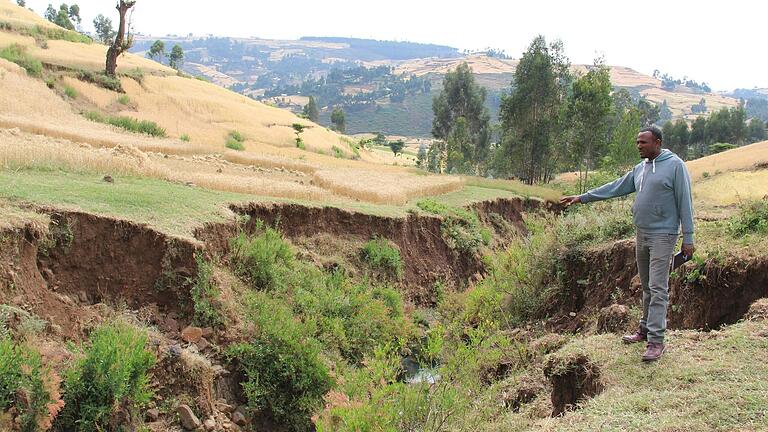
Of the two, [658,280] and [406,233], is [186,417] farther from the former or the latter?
[406,233]

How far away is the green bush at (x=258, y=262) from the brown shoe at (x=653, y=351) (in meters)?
7.75

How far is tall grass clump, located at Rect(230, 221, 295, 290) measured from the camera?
12219 millimetres

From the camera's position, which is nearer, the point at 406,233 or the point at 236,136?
the point at 406,233

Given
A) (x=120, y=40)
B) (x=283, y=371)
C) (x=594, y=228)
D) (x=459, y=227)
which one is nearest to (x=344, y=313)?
(x=283, y=371)

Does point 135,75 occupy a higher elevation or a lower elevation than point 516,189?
higher

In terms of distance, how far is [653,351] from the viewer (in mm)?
6340

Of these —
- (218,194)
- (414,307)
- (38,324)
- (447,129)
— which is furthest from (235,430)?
(447,129)

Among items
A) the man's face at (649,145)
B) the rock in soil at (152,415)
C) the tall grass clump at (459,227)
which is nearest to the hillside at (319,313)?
the rock in soil at (152,415)

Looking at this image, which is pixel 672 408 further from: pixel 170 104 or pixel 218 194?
pixel 170 104

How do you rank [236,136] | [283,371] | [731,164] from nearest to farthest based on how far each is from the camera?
[283,371], [236,136], [731,164]

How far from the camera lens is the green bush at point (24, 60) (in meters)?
28.9

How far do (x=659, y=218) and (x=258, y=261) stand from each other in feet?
26.8

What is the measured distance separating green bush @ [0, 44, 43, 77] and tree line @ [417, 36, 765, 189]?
27481 millimetres

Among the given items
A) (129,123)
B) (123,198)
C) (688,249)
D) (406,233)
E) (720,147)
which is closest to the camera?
(688,249)
